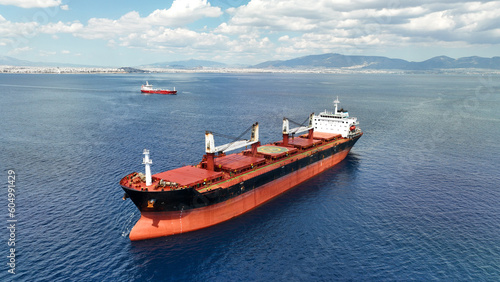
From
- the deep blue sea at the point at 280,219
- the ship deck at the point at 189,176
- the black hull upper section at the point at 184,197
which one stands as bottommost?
the deep blue sea at the point at 280,219

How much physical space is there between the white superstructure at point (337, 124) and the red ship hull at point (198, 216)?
2551 centimetres

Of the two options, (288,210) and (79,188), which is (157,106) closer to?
(79,188)

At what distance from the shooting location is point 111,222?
33031mm

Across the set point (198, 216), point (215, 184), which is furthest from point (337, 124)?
point (198, 216)

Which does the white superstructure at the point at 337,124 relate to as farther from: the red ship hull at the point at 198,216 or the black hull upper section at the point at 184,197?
the black hull upper section at the point at 184,197

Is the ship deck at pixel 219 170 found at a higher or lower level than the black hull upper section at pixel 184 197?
higher

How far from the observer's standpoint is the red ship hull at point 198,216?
30.9 metres

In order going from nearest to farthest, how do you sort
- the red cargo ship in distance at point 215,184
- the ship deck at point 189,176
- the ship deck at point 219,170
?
the red cargo ship in distance at point 215,184, the ship deck at point 219,170, the ship deck at point 189,176

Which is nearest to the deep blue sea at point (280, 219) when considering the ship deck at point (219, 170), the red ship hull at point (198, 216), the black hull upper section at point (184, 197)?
the red ship hull at point (198, 216)

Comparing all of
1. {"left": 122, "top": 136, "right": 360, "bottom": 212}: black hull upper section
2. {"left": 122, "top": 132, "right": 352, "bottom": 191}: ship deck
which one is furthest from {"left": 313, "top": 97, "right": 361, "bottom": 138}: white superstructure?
{"left": 122, "top": 136, "right": 360, "bottom": 212}: black hull upper section

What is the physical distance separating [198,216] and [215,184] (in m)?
4.19

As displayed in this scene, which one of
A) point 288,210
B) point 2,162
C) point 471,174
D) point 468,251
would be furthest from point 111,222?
point 471,174

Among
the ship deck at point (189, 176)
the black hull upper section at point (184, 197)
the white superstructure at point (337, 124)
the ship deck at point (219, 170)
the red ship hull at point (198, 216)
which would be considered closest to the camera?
the black hull upper section at point (184, 197)

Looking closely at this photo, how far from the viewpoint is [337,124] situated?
2466 inches
